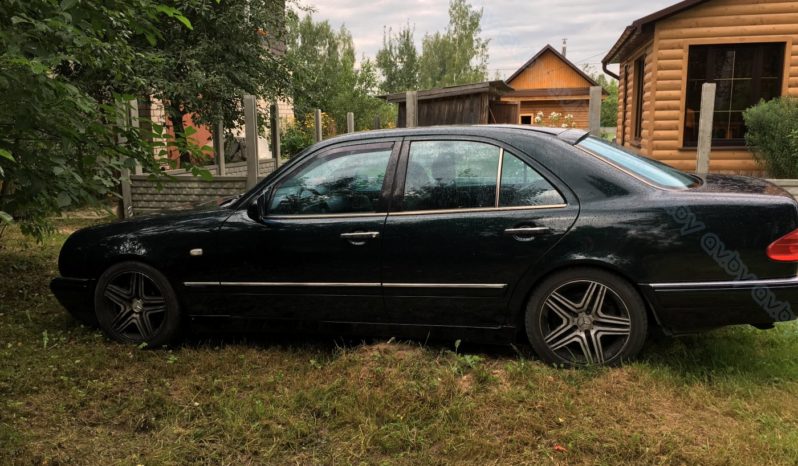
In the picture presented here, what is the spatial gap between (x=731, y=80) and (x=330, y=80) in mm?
17174

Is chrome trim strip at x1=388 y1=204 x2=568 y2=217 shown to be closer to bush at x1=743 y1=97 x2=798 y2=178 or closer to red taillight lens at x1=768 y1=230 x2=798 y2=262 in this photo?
red taillight lens at x1=768 y1=230 x2=798 y2=262

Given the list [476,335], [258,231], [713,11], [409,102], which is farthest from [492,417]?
[713,11]

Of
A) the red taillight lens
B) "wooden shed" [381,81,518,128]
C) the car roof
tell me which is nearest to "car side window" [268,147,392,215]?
the car roof

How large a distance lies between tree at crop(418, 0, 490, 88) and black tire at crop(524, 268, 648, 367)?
178 ft

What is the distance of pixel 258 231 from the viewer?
4207 millimetres

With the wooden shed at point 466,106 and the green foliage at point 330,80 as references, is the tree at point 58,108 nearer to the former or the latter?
the wooden shed at point 466,106

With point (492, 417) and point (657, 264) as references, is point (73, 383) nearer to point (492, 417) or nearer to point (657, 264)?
point (492, 417)

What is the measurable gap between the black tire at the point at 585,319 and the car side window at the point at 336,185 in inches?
48.4

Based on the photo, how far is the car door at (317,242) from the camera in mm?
4020

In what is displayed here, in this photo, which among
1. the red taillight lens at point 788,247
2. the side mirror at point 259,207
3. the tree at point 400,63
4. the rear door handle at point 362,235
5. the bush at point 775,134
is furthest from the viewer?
the tree at point 400,63

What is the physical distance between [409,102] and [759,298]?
684cm

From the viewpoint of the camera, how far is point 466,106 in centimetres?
1001

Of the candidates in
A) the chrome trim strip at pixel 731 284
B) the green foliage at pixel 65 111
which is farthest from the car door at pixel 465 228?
the green foliage at pixel 65 111

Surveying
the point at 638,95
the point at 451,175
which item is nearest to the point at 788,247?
the point at 451,175
